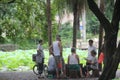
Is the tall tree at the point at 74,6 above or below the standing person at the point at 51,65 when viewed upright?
above

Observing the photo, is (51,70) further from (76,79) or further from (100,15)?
(100,15)

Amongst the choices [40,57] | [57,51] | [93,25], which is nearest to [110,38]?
[57,51]

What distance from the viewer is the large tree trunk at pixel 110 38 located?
52.4 feet

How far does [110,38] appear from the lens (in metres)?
17.4

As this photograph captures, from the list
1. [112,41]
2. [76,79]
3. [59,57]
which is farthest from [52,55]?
[112,41]

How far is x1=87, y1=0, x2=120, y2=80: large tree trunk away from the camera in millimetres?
15984

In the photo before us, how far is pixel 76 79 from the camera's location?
19.6m

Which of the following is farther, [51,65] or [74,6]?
[74,6]

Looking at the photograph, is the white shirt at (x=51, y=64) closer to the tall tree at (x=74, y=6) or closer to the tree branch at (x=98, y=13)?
the tree branch at (x=98, y=13)

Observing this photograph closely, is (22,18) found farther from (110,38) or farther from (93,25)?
(93,25)

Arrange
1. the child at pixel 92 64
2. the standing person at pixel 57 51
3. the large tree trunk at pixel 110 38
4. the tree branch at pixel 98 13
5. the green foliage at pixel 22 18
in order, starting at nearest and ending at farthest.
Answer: the large tree trunk at pixel 110 38, the tree branch at pixel 98 13, the standing person at pixel 57 51, the child at pixel 92 64, the green foliage at pixel 22 18

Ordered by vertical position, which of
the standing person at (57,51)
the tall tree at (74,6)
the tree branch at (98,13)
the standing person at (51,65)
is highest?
the tall tree at (74,6)

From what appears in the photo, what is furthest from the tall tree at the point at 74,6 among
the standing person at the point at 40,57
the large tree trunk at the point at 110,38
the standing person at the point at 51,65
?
the large tree trunk at the point at 110,38

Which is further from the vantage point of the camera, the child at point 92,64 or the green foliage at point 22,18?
the green foliage at point 22,18
